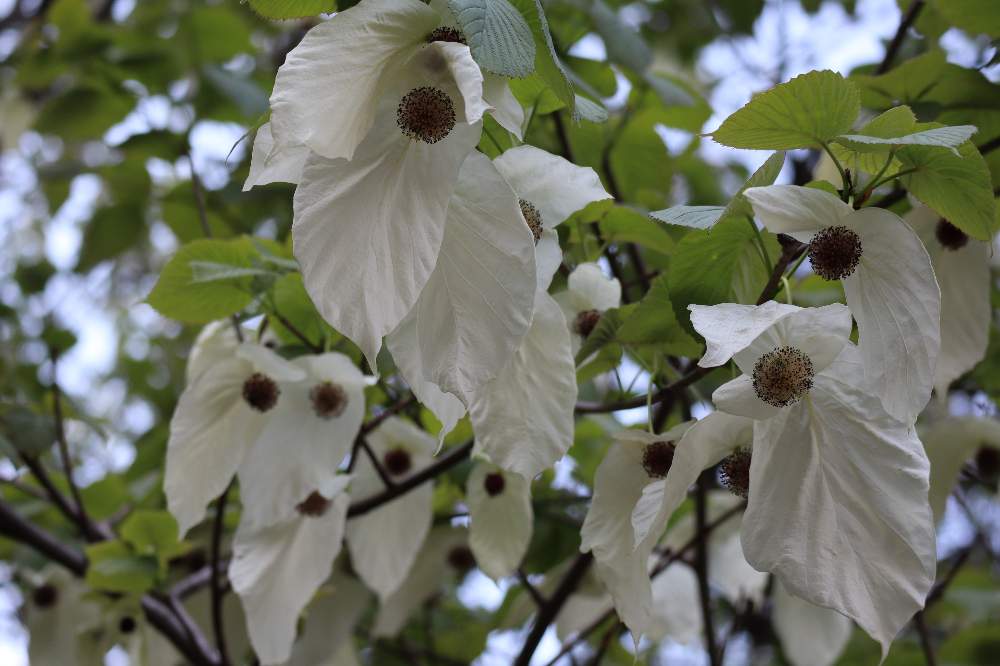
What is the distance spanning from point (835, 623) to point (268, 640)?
739 millimetres

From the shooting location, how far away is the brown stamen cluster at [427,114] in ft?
2.06

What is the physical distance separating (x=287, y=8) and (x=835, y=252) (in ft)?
1.33

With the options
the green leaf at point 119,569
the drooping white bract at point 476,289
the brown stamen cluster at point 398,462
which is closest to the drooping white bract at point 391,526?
the brown stamen cluster at point 398,462

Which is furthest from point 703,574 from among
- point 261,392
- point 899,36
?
point 899,36

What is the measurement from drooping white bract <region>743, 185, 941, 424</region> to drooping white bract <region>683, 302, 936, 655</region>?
0.02 metres

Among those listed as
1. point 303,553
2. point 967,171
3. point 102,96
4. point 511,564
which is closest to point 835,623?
point 511,564

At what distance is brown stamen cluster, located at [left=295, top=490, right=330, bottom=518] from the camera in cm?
107

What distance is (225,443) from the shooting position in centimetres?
100

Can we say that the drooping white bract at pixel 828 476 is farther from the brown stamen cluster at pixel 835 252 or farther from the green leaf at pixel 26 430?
the green leaf at pixel 26 430

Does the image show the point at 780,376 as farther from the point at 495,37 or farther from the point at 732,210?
the point at 495,37

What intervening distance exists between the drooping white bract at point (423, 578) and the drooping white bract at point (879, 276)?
0.87 m

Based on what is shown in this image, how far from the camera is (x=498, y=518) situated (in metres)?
1.11

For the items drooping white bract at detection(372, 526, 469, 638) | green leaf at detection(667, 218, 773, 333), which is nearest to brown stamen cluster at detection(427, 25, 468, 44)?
green leaf at detection(667, 218, 773, 333)

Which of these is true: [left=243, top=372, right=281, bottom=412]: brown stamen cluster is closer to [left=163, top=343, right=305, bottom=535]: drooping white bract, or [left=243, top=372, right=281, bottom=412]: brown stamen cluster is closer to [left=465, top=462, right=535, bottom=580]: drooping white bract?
[left=163, top=343, right=305, bottom=535]: drooping white bract
